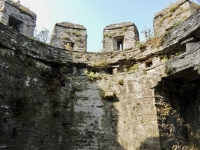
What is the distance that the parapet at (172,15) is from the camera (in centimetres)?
1278

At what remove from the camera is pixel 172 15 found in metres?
13.4

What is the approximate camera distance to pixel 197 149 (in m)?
7.95

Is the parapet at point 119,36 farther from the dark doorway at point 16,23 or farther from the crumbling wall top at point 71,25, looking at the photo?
the dark doorway at point 16,23

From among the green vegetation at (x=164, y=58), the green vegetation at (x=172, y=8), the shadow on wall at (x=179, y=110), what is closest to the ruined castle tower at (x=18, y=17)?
the green vegetation at (x=164, y=58)

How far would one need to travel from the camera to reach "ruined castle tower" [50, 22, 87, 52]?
48.2ft

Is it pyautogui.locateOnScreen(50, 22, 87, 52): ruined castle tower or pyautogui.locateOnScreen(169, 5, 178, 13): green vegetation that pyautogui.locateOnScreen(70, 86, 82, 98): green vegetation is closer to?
pyautogui.locateOnScreen(50, 22, 87, 52): ruined castle tower

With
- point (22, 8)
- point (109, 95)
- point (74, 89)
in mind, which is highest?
point (22, 8)

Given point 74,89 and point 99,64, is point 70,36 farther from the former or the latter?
point 74,89

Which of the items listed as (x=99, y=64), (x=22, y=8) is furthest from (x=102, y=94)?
(x=22, y=8)

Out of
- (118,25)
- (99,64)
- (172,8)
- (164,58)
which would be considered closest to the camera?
(164,58)

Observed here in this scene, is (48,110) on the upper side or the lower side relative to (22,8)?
lower

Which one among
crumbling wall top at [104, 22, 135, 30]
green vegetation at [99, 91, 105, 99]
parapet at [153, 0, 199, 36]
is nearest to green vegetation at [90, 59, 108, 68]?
green vegetation at [99, 91, 105, 99]

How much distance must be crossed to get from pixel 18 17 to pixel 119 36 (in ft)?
23.3

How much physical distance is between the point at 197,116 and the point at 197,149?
4.83 feet
